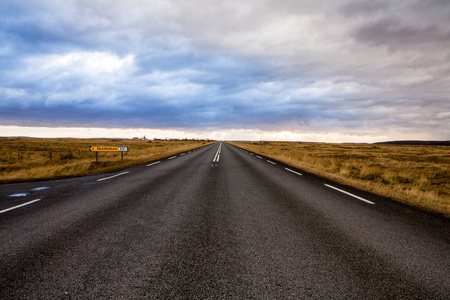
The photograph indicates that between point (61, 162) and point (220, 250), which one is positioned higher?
point (220, 250)

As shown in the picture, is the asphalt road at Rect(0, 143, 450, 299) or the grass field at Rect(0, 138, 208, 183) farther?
the grass field at Rect(0, 138, 208, 183)

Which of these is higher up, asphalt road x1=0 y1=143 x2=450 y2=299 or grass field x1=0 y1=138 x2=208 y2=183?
asphalt road x1=0 y1=143 x2=450 y2=299

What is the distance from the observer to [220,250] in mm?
3020

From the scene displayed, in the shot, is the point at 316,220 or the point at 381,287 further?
the point at 316,220

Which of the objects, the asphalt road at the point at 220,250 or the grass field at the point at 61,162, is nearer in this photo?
the asphalt road at the point at 220,250

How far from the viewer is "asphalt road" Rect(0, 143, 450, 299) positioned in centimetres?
222

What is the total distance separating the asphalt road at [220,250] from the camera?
2.22 meters

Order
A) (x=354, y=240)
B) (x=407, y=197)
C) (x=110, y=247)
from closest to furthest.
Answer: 1. (x=110, y=247)
2. (x=354, y=240)
3. (x=407, y=197)

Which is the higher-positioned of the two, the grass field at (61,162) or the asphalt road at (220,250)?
the asphalt road at (220,250)

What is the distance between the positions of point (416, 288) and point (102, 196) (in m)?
6.67

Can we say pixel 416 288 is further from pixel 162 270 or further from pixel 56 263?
pixel 56 263

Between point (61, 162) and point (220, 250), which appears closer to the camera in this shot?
point (220, 250)

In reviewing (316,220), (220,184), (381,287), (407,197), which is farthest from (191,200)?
(407,197)

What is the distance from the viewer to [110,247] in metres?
3.09
